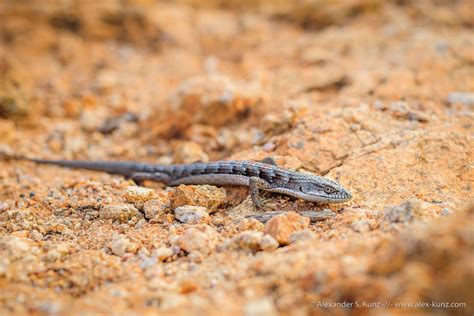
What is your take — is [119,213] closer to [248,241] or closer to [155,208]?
[155,208]

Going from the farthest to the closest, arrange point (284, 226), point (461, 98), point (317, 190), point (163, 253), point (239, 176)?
1. point (461, 98)
2. point (239, 176)
3. point (317, 190)
4. point (284, 226)
5. point (163, 253)

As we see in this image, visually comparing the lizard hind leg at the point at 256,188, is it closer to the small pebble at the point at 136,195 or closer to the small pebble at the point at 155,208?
the small pebble at the point at 155,208

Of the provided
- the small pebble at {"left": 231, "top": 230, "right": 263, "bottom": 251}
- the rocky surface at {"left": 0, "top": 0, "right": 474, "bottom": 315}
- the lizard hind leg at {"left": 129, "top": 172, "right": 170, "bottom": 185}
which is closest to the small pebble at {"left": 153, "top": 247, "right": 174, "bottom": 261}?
the rocky surface at {"left": 0, "top": 0, "right": 474, "bottom": 315}

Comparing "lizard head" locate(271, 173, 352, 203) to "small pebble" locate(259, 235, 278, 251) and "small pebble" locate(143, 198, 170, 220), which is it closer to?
"small pebble" locate(259, 235, 278, 251)

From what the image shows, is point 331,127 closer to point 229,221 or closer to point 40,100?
point 229,221

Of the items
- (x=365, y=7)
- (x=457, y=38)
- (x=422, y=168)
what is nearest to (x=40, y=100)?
(x=422, y=168)

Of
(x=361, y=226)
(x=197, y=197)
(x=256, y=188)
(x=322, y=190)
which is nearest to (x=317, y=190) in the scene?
(x=322, y=190)
